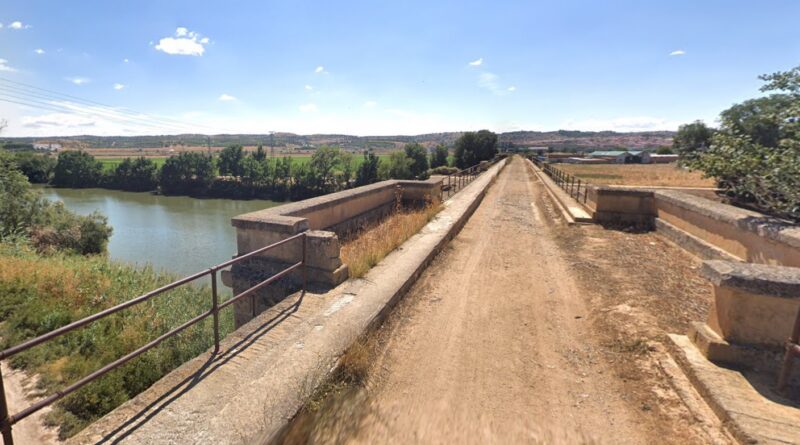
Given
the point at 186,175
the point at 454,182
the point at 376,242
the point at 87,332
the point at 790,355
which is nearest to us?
the point at 790,355

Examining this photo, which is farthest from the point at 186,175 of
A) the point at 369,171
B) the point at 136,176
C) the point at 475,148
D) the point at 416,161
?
the point at 475,148

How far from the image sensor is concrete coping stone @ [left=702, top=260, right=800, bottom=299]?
2842mm

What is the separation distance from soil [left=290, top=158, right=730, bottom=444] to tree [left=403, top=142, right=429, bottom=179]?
2664 inches

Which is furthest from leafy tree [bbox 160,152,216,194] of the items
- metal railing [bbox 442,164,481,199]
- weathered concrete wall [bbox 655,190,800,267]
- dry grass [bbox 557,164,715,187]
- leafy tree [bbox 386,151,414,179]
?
weathered concrete wall [bbox 655,190,800,267]

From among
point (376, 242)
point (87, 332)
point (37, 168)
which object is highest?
point (37, 168)

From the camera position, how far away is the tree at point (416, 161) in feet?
243

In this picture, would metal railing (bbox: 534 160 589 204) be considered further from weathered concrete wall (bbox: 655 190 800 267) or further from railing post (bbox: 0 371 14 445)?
railing post (bbox: 0 371 14 445)

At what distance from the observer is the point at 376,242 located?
21.4 feet

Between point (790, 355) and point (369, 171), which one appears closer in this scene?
point (790, 355)

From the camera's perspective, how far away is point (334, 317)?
13.1ft

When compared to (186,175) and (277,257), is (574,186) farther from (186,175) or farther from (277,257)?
(186,175)

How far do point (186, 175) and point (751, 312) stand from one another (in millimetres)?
89102

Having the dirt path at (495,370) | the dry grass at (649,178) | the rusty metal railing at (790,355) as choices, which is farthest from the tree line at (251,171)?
the rusty metal railing at (790,355)

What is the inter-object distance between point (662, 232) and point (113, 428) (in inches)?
374
